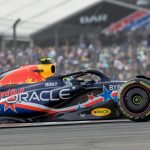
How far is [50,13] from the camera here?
24.9 meters

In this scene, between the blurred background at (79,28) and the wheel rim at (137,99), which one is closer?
the wheel rim at (137,99)

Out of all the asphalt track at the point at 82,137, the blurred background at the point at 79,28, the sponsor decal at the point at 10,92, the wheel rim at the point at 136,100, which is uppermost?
the blurred background at the point at 79,28

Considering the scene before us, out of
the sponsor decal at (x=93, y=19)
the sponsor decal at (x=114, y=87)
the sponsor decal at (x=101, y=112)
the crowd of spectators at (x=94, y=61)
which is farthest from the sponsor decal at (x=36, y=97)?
the sponsor decal at (x=93, y=19)

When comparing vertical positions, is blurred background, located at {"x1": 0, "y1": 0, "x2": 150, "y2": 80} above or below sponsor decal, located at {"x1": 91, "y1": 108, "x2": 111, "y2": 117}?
above

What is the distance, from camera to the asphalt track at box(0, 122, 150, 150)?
21.0 ft

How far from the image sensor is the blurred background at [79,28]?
17750mm

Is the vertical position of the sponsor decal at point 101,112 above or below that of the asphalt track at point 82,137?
above

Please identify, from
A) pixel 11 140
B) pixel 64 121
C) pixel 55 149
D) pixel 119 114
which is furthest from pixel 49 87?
pixel 55 149

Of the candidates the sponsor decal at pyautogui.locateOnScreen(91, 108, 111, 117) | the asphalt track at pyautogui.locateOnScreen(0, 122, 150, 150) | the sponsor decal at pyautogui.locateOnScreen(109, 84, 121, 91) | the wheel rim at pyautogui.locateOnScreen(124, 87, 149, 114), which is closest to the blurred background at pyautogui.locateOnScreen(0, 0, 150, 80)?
the sponsor decal at pyautogui.locateOnScreen(109, 84, 121, 91)

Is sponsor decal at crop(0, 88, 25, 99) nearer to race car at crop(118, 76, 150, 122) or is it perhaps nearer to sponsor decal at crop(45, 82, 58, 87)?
sponsor decal at crop(45, 82, 58, 87)

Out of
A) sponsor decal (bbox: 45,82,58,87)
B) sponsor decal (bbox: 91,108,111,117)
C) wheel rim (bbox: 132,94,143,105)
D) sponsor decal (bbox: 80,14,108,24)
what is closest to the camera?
wheel rim (bbox: 132,94,143,105)

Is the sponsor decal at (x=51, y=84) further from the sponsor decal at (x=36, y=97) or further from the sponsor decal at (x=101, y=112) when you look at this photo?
the sponsor decal at (x=101, y=112)

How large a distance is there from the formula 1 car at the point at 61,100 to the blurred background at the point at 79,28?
679cm

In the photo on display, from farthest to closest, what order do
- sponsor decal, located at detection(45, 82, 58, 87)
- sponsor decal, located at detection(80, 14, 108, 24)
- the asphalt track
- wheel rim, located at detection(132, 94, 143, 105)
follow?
1. sponsor decal, located at detection(80, 14, 108, 24)
2. sponsor decal, located at detection(45, 82, 58, 87)
3. wheel rim, located at detection(132, 94, 143, 105)
4. the asphalt track
